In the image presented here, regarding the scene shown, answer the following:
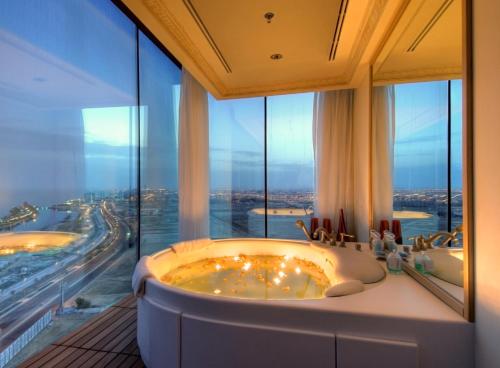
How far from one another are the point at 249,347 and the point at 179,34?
224 cm

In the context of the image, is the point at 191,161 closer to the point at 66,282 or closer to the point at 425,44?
the point at 66,282

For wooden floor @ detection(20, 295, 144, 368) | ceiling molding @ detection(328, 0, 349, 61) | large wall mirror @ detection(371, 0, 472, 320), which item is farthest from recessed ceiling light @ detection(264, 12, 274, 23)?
wooden floor @ detection(20, 295, 144, 368)

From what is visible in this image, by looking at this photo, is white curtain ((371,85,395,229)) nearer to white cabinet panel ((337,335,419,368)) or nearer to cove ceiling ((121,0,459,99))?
cove ceiling ((121,0,459,99))

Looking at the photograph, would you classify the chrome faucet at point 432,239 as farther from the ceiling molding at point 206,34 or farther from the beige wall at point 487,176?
the ceiling molding at point 206,34

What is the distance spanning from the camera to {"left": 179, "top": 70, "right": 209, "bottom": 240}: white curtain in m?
3.19

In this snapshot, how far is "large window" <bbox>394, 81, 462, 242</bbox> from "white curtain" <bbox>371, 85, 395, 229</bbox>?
10 cm

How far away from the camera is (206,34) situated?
6.22 ft

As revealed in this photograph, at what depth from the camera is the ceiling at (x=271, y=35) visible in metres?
1.60

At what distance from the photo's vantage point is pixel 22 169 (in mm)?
1528

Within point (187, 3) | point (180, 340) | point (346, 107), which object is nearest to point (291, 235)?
point (346, 107)

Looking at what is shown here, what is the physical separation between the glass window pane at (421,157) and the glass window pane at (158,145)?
259 centimetres

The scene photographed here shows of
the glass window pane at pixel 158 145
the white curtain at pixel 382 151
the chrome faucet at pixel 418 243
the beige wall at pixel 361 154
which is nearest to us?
the chrome faucet at pixel 418 243

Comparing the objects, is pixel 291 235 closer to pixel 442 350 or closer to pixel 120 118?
pixel 442 350

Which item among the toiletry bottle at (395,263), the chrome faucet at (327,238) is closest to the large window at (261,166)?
the chrome faucet at (327,238)
